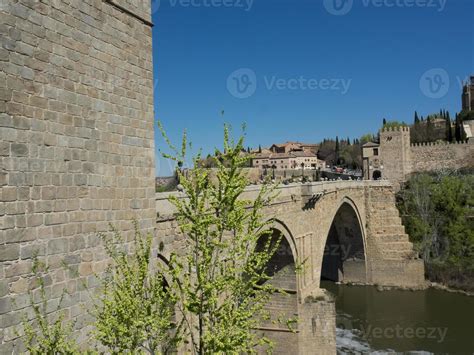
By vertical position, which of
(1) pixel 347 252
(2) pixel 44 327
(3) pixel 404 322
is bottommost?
(3) pixel 404 322

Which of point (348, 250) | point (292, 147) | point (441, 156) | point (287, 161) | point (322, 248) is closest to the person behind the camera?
point (322, 248)

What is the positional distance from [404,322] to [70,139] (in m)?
20.5

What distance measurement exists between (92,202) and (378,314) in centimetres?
2082

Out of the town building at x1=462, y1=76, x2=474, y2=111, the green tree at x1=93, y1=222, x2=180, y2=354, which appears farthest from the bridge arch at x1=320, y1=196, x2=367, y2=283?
the town building at x1=462, y1=76, x2=474, y2=111

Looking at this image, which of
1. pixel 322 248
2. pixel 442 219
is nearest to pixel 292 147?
pixel 442 219

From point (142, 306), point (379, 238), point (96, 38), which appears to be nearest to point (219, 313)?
point (142, 306)

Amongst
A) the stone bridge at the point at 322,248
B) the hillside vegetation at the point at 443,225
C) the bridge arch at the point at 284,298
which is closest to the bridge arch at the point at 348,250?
the stone bridge at the point at 322,248

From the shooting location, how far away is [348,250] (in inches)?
1104

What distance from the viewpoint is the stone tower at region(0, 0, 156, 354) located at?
4.11 meters

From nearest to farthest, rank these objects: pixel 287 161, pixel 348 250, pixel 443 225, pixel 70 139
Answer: pixel 70 139
pixel 348 250
pixel 443 225
pixel 287 161

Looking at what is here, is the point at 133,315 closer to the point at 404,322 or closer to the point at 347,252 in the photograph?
the point at 404,322

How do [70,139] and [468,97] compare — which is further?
[468,97]

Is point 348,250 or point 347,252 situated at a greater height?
point 348,250

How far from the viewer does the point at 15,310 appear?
408cm
